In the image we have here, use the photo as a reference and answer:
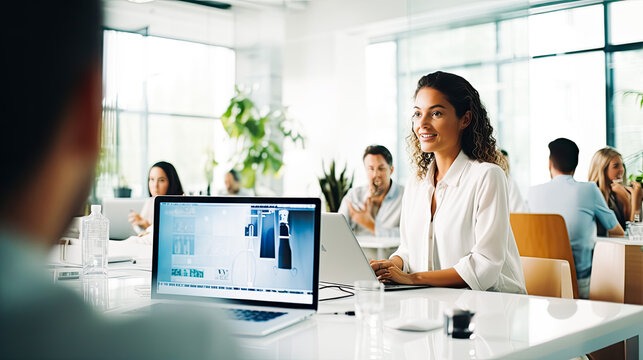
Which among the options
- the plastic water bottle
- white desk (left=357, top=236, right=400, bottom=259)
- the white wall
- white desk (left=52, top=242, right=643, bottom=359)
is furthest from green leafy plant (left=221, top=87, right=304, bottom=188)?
white desk (left=52, top=242, right=643, bottom=359)

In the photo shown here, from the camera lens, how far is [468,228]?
2.13 meters

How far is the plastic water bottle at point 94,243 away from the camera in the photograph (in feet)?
7.48

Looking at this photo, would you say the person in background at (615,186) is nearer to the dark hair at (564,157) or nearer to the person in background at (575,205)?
the person in background at (575,205)

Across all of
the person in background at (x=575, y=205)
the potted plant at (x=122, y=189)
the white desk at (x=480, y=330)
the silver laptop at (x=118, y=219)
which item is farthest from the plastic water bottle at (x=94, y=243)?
the potted plant at (x=122, y=189)

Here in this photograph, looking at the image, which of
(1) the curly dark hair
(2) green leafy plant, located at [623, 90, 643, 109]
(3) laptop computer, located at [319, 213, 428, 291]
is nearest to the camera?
(3) laptop computer, located at [319, 213, 428, 291]

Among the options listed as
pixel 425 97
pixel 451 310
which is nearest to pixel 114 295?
pixel 451 310

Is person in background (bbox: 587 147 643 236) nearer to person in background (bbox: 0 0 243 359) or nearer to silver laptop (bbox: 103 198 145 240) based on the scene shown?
silver laptop (bbox: 103 198 145 240)

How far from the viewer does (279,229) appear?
1546 mm

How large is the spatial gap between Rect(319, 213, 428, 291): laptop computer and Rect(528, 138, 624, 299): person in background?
2.46 m

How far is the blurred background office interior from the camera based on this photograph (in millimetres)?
5883

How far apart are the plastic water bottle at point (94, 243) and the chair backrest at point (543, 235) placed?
214cm

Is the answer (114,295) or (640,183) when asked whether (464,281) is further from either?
(640,183)

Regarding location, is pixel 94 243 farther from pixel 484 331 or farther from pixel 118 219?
pixel 118 219

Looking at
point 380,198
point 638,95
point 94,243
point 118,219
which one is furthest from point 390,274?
point 638,95
